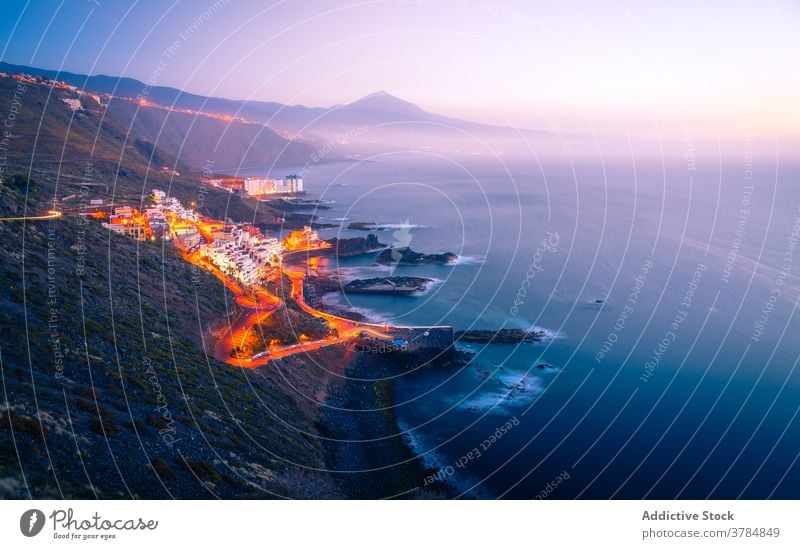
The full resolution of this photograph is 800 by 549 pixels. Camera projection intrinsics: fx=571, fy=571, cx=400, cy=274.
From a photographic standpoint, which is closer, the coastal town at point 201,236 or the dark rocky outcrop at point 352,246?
the coastal town at point 201,236

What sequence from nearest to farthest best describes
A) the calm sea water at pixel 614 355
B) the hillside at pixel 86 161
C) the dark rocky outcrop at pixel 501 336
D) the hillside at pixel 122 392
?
1. the hillside at pixel 122 392
2. the calm sea water at pixel 614 355
3. the dark rocky outcrop at pixel 501 336
4. the hillside at pixel 86 161

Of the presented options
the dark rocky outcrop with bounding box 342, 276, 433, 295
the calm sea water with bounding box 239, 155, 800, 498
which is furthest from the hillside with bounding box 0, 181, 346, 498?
the dark rocky outcrop with bounding box 342, 276, 433, 295

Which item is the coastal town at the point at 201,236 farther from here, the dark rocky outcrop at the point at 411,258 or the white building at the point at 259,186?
the white building at the point at 259,186

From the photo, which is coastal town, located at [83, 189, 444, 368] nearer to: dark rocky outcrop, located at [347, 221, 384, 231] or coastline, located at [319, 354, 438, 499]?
coastline, located at [319, 354, 438, 499]

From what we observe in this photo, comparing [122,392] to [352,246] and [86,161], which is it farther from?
[352,246]

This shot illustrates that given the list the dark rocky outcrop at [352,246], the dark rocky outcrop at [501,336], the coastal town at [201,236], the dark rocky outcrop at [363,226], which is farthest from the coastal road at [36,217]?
the dark rocky outcrop at [363,226]

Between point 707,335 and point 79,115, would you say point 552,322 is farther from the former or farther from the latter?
point 79,115
